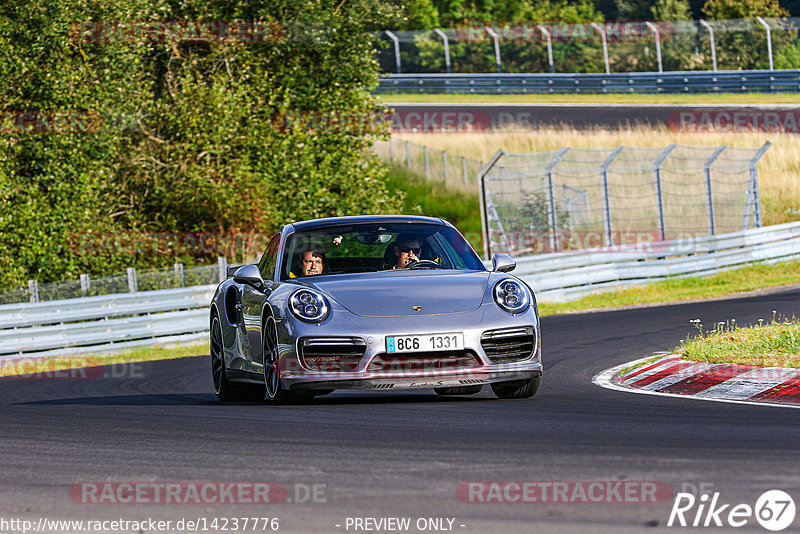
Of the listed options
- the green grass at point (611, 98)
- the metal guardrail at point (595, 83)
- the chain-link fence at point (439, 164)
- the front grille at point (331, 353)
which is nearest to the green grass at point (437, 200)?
the chain-link fence at point (439, 164)

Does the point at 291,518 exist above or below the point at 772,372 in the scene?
above

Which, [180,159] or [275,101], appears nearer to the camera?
[180,159]

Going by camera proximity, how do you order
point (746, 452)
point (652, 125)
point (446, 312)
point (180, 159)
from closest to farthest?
1. point (746, 452)
2. point (446, 312)
3. point (180, 159)
4. point (652, 125)

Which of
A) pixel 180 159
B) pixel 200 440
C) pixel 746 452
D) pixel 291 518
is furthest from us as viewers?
pixel 180 159

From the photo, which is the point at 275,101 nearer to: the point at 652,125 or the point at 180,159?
the point at 180,159

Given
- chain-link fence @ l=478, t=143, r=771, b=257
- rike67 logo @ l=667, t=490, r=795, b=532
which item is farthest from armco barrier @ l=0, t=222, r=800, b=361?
rike67 logo @ l=667, t=490, r=795, b=532

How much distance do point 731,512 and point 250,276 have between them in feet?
17.9

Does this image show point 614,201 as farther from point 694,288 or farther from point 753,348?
point 753,348

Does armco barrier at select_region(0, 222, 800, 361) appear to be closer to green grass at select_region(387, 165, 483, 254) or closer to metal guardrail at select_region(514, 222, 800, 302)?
metal guardrail at select_region(514, 222, 800, 302)

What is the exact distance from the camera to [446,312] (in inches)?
343

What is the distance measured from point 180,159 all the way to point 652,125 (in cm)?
1866

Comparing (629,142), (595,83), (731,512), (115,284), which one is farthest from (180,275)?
(595,83)

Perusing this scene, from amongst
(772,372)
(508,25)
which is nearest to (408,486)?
(772,372)

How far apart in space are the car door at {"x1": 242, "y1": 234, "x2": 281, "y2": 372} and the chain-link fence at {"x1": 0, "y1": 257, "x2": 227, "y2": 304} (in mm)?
10338
